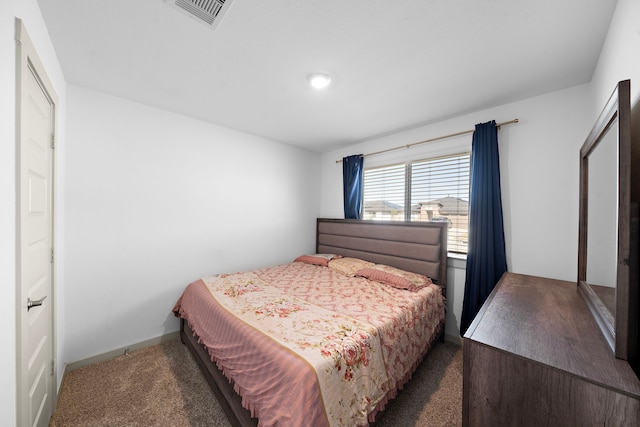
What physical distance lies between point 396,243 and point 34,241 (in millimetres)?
3142

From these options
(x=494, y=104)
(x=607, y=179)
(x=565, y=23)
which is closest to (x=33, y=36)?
(x=565, y=23)

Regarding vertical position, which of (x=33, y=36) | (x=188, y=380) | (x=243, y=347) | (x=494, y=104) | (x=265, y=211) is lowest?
Answer: (x=188, y=380)

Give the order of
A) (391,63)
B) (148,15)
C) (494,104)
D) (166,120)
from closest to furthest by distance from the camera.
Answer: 1. (148,15)
2. (391,63)
3. (494,104)
4. (166,120)

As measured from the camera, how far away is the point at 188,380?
208 centimetres

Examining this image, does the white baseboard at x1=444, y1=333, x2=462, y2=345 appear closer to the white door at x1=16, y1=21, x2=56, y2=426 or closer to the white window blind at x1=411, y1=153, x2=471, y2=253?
the white window blind at x1=411, y1=153, x2=471, y2=253

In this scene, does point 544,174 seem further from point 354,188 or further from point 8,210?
point 8,210

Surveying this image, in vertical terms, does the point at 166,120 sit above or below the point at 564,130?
above

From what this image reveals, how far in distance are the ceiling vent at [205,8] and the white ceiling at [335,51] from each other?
44 mm

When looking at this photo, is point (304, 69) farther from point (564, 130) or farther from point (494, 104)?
point (564, 130)

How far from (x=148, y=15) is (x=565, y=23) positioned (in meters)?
2.47

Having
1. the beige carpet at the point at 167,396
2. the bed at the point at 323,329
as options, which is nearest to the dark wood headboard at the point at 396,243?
the bed at the point at 323,329

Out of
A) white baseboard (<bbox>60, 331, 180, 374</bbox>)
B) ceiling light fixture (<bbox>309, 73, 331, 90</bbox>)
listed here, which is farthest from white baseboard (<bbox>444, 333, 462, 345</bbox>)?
white baseboard (<bbox>60, 331, 180, 374</bbox>)

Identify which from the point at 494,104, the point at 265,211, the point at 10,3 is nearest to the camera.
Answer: the point at 10,3

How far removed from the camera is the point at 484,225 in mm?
2432
